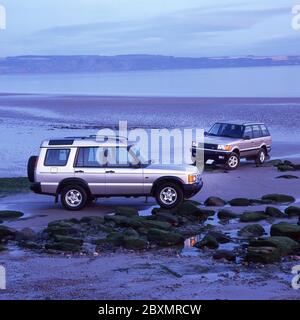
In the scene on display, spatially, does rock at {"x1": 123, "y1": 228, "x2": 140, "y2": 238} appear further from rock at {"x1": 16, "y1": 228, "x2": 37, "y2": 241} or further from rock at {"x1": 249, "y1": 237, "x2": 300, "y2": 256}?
rock at {"x1": 249, "y1": 237, "x2": 300, "y2": 256}

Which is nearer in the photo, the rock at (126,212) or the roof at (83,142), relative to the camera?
the rock at (126,212)

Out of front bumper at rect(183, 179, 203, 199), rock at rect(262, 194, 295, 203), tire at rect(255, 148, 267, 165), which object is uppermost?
tire at rect(255, 148, 267, 165)

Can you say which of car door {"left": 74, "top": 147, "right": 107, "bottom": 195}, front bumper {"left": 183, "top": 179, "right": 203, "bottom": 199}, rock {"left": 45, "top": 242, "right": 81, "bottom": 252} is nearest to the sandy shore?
rock {"left": 45, "top": 242, "right": 81, "bottom": 252}

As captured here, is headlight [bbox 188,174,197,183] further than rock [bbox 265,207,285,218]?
Yes

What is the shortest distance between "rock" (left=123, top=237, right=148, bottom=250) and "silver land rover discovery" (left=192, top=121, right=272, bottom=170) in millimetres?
13127

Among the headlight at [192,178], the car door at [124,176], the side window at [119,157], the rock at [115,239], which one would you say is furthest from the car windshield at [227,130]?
the rock at [115,239]

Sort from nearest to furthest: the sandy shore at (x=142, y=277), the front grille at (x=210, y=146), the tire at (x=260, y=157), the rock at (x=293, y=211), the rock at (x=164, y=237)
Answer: the sandy shore at (x=142, y=277)
the rock at (x=164, y=237)
the rock at (x=293, y=211)
the front grille at (x=210, y=146)
the tire at (x=260, y=157)

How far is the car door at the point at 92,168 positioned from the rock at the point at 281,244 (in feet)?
18.9

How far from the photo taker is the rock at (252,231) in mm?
14623

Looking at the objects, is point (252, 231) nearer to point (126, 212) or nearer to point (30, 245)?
point (126, 212)

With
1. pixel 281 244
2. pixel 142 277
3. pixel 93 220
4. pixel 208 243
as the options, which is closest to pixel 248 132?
pixel 93 220

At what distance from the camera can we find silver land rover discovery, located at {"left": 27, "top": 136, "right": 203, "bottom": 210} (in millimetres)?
17719

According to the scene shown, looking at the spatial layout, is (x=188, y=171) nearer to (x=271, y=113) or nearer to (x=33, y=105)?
(x=271, y=113)

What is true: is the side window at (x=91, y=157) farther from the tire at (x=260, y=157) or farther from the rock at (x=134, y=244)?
the tire at (x=260, y=157)
